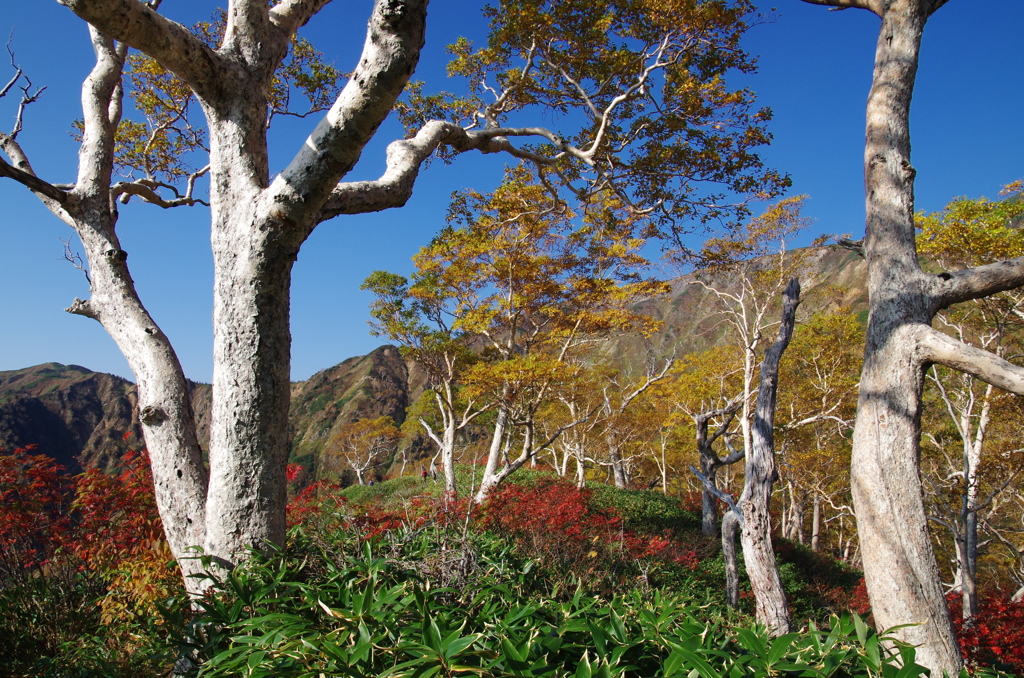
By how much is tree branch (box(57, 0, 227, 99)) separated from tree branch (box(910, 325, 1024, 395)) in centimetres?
389

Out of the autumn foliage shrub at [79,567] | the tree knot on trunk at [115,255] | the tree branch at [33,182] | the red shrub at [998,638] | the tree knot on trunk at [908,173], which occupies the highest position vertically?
the tree knot on trunk at [908,173]

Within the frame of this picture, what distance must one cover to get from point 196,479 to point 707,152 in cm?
572

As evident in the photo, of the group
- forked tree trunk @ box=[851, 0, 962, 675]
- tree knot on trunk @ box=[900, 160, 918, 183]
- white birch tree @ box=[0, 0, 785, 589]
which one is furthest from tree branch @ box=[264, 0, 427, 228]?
tree knot on trunk @ box=[900, 160, 918, 183]

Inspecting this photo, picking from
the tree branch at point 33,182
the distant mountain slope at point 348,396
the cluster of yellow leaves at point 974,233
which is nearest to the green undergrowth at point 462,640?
the tree branch at point 33,182

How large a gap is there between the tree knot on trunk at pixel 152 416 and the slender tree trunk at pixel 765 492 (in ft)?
16.1

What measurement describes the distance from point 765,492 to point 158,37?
5.86m

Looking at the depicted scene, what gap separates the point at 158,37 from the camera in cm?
211

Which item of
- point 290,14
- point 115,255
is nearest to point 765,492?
point 290,14

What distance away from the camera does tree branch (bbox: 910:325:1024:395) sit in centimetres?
223

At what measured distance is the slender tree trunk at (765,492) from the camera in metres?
4.85

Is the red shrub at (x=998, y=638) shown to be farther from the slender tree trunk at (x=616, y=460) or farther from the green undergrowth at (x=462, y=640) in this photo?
the slender tree trunk at (x=616, y=460)

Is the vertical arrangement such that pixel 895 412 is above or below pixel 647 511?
above

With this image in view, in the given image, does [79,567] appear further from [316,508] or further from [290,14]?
[290,14]

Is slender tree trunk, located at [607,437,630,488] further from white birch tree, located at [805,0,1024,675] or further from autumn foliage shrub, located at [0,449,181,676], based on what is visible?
autumn foliage shrub, located at [0,449,181,676]
